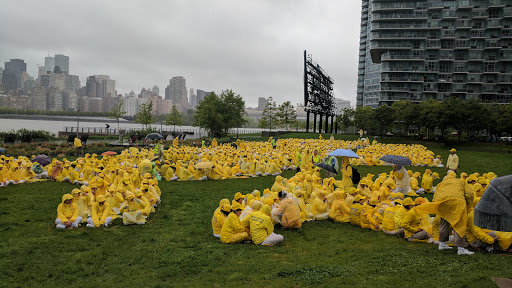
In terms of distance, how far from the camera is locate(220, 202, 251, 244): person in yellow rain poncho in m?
8.09

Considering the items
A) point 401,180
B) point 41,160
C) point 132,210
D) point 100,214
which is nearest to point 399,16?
point 401,180

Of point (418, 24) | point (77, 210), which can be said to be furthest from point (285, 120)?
point (77, 210)

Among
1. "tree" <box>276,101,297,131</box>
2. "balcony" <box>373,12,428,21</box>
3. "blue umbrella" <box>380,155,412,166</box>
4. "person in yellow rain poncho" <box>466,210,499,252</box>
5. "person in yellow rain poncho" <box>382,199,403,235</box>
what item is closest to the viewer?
"person in yellow rain poncho" <box>466,210,499,252</box>

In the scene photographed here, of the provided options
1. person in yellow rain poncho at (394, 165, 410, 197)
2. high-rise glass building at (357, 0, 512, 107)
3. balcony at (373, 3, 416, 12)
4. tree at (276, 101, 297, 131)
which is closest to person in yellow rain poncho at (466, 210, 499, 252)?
person in yellow rain poncho at (394, 165, 410, 197)

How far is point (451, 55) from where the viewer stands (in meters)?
81.4

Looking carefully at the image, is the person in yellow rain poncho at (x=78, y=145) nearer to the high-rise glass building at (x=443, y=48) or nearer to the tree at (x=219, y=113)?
the tree at (x=219, y=113)

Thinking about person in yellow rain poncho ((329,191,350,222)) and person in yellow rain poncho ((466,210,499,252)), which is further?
person in yellow rain poncho ((329,191,350,222))

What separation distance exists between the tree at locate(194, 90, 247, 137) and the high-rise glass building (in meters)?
39.2

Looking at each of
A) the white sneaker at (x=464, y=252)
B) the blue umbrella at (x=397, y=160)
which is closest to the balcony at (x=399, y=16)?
the blue umbrella at (x=397, y=160)

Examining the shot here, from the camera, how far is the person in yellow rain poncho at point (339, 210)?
10023 mm

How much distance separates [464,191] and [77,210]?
9357 mm

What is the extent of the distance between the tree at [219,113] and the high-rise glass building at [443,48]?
3920 cm

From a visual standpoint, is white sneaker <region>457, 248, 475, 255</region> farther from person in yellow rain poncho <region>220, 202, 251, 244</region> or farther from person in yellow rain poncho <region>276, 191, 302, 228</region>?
person in yellow rain poncho <region>220, 202, 251, 244</region>

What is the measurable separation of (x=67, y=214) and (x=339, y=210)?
7461 mm
